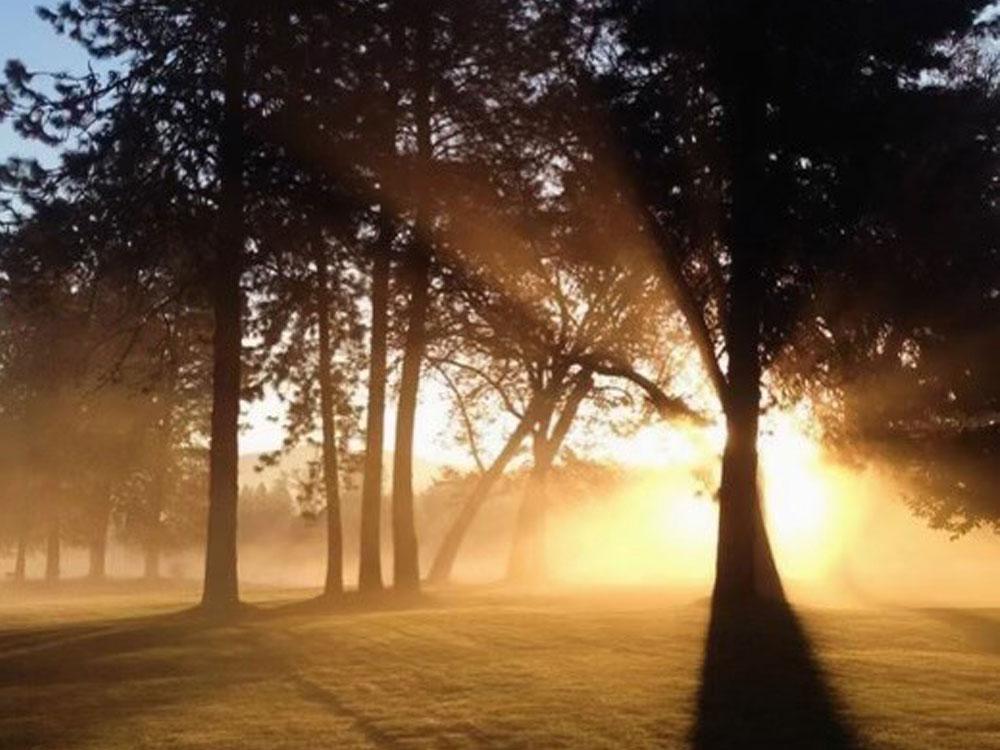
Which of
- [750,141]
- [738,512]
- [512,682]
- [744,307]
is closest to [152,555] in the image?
[738,512]

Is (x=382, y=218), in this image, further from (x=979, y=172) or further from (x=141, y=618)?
(x=979, y=172)

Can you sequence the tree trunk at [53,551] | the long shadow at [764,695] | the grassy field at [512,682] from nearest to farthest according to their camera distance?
the long shadow at [764,695] < the grassy field at [512,682] < the tree trunk at [53,551]

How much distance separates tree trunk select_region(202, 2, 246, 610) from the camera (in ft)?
97.2

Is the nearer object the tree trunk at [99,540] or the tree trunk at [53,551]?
the tree trunk at [99,540]

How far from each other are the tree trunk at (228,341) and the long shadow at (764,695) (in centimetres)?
1315

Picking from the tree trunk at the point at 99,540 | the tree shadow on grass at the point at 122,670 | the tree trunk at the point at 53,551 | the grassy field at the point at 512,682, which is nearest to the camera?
the grassy field at the point at 512,682

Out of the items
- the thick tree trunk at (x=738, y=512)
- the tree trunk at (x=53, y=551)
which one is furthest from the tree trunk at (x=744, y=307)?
the tree trunk at (x=53, y=551)

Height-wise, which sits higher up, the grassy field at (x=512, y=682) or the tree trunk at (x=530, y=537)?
the tree trunk at (x=530, y=537)

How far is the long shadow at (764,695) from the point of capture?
41.1 ft

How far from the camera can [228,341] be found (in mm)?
31469

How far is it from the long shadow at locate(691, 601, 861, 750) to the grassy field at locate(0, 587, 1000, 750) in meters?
0.04

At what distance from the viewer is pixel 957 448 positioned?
106ft

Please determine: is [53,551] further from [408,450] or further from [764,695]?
[764,695]

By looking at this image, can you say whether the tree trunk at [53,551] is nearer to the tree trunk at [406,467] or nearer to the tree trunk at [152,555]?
the tree trunk at [152,555]
